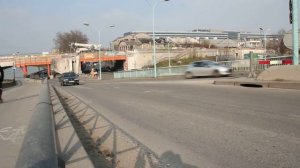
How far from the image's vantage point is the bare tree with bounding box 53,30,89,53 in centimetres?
17112

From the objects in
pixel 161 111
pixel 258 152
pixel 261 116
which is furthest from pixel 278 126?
pixel 161 111

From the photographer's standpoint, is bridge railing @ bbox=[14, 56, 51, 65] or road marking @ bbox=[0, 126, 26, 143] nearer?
road marking @ bbox=[0, 126, 26, 143]

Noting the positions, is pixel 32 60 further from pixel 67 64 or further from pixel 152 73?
pixel 152 73

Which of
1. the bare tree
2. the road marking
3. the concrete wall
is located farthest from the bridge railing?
the road marking

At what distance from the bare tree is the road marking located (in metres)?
161

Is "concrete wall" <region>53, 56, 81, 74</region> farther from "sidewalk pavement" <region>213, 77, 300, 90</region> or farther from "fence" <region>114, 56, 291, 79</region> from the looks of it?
"sidewalk pavement" <region>213, 77, 300, 90</region>

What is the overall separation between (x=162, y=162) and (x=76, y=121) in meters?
6.93

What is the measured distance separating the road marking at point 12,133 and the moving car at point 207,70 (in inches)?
1122

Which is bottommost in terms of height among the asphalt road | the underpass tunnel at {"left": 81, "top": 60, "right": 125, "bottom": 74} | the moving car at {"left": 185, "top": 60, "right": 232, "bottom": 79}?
the asphalt road

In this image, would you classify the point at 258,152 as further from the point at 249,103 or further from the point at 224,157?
the point at 249,103

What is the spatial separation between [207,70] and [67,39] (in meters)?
140

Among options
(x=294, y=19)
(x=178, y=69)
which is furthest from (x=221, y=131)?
(x=178, y=69)

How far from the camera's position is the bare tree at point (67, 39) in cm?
17112

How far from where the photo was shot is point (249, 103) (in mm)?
14852
